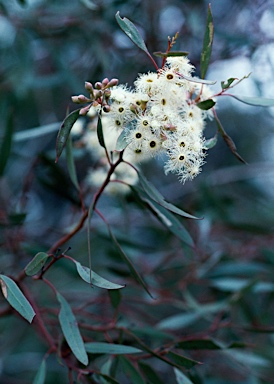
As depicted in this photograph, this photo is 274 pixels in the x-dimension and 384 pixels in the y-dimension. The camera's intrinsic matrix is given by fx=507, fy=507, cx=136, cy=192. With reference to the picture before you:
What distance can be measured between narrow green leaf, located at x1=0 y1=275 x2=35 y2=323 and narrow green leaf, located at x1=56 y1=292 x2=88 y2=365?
150 millimetres

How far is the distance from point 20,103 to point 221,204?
1154mm

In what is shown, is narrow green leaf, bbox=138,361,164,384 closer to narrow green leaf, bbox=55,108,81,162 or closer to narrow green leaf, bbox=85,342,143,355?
narrow green leaf, bbox=85,342,143,355

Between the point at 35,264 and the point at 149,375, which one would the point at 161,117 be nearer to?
the point at 35,264

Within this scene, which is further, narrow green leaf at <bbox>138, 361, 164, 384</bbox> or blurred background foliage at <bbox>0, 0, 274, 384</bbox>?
blurred background foliage at <bbox>0, 0, 274, 384</bbox>

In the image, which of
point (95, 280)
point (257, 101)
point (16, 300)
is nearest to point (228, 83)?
point (257, 101)

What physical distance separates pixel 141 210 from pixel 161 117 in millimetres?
1145

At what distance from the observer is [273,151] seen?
12.5 ft

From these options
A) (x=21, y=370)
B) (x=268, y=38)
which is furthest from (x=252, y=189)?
(x=21, y=370)

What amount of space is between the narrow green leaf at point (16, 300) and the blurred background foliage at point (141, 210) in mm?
584

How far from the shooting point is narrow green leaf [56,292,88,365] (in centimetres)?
107

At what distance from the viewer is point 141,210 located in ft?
6.97

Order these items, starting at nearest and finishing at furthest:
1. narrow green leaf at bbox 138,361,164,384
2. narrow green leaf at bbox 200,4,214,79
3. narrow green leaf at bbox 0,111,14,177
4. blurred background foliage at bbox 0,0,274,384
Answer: narrow green leaf at bbox 200,4,214,79 < narrow green leaf at bbox 138,361,164,384 < narrow green leaf at bbox 0,111,14,177 < blurred background foliage at bbox 0,0,274,384

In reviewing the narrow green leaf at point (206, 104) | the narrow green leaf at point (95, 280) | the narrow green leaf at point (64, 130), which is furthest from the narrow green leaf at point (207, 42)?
the narrow green leaf at point (95, 280)

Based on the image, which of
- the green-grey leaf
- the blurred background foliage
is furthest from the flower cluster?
the blurred background foliage
